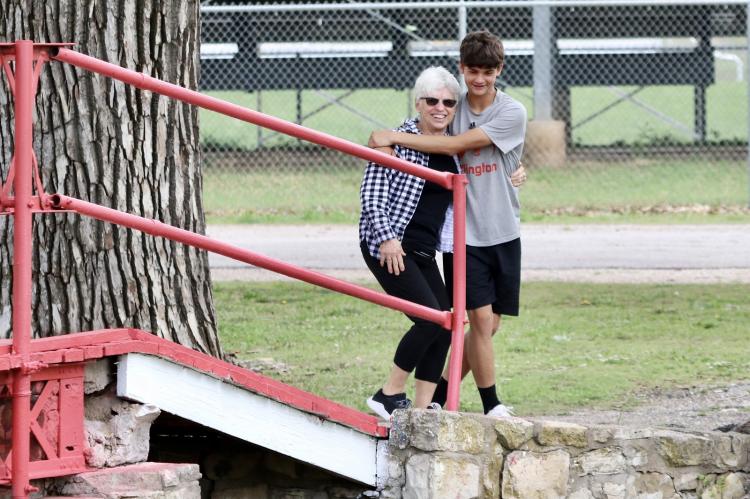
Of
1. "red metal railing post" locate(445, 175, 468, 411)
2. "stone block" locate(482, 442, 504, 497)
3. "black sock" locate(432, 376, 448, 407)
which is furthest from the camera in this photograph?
"black sock" locate(432, 376, 448, 407)

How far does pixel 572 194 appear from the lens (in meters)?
16.8

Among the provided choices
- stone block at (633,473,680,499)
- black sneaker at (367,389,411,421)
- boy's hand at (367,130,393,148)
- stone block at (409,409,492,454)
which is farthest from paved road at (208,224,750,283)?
stone block at (409,409,492,454)

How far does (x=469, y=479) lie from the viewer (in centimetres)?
532

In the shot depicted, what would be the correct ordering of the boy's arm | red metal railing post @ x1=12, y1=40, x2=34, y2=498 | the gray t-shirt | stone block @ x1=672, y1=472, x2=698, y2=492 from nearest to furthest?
1. red metal railing post @ x1=12, y1=40, x2=34, y2=498
2. the boy's arm
3. stone block @ x1=672, y1=472, x2=698, y2=492
4. the gray t-shirt

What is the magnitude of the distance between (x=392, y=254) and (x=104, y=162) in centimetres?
116

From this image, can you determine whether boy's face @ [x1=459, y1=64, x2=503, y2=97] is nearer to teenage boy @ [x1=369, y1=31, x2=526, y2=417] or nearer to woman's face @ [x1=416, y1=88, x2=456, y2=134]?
teenage boy @ [x1=369, y1=31, x2=526, y2=417]

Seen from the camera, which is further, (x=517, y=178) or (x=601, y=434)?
(x=517, y=178)

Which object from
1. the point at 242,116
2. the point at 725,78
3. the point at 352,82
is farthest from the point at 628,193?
the point at 725,78

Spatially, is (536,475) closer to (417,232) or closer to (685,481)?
(685,481)

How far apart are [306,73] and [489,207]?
14.2 m

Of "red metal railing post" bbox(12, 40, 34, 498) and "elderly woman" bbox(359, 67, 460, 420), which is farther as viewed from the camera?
"elderly woman" bbox(359, 67, 460, 420)

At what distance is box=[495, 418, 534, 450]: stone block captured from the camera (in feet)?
17.6

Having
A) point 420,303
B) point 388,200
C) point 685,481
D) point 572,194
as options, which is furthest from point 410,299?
point 572,194

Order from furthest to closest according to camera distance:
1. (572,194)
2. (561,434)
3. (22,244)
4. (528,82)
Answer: (528,82) < (572,194) < (561,434) < (22,244)
